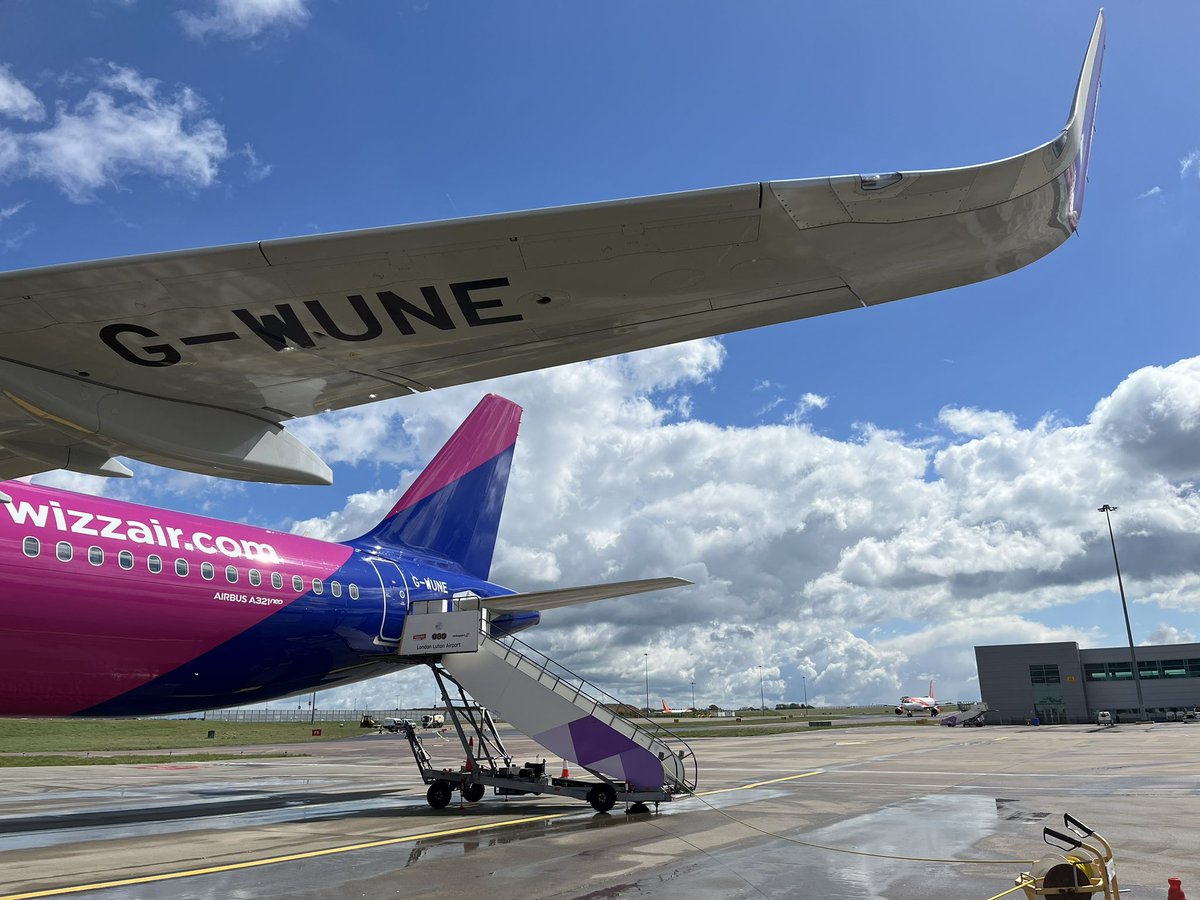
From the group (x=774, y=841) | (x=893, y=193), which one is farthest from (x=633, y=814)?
(x=893, y=193)

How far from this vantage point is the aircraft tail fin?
21.9m

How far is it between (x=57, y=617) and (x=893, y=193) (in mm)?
12912

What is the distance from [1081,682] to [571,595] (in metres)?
73.2

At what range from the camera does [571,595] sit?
18.4 meters

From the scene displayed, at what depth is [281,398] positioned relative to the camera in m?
6.02

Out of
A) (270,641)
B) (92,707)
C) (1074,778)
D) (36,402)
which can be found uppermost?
(36,402)

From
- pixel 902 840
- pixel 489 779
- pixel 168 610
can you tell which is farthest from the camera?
pixel 489 779

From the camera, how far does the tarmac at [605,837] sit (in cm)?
935

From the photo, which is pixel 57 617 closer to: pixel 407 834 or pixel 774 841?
pixel 407 834

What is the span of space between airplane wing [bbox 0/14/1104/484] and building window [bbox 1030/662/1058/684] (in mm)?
82810

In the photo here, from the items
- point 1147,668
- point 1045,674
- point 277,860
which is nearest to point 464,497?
point 277,860

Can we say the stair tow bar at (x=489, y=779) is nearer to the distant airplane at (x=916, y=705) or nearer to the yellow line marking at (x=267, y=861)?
the yellow line marking at (x=267, y=861)

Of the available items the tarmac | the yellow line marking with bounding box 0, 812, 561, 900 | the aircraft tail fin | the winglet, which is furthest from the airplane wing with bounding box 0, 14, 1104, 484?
the aircraft tail fin

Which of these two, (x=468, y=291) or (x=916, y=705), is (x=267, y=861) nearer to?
(x=468, y=291)
